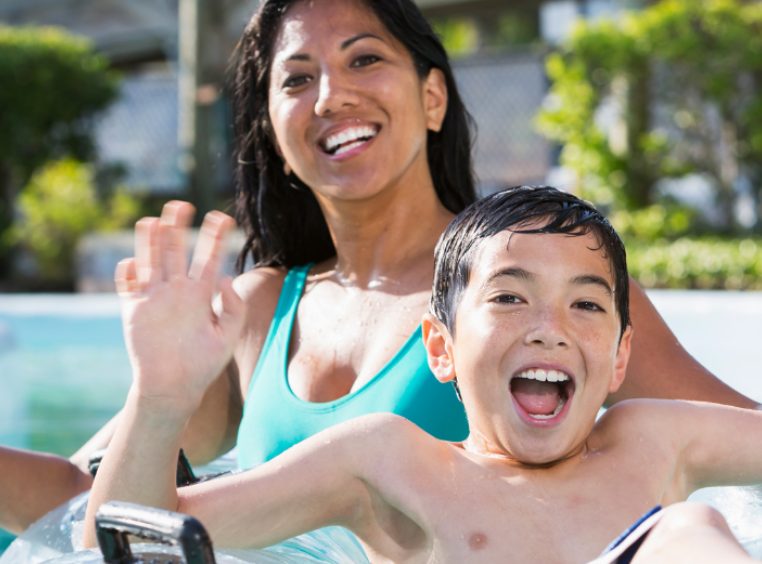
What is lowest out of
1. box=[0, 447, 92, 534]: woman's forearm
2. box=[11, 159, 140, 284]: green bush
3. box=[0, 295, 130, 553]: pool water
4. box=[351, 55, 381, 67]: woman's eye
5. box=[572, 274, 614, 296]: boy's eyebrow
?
box=[0, 295, 130, 553]: pool water

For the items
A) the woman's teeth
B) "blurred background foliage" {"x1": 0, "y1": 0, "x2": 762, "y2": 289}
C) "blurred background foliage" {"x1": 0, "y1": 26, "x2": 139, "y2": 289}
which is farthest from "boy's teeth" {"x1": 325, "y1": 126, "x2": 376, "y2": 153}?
"blurred background foliage" {"x1": 0, "y1": 26, "x2": 139, "y2": 289}

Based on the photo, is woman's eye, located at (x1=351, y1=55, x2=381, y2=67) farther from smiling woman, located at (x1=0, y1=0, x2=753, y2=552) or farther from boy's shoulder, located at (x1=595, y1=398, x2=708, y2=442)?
boy's shoulder, located at (x1=595, y1=398, x2=708, y2=442)

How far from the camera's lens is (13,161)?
12555 mm

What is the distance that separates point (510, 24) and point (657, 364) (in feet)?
77.8

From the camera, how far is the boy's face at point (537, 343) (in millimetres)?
2180

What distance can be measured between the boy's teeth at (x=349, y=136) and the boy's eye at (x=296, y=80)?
0.16m

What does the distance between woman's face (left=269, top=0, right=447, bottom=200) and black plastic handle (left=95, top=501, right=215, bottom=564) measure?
1.24 m

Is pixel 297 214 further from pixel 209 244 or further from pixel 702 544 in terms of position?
pixel 702 544

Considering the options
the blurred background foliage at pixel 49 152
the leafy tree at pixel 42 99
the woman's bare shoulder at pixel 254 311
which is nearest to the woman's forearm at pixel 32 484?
the woman's bare shoulder at pixel 254 311

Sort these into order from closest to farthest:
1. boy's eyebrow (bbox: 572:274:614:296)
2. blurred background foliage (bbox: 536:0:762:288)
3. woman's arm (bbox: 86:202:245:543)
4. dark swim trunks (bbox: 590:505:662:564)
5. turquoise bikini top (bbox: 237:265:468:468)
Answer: dark swim trunks (bbox: 590:505:662:564) < woman's arm (bbox: 86:202:245:543) < boy's eyebrow (bbox: 572:274:614:296) < turquoise bikini top (bbox: 237:265:468:468) < blurred background foliage (bbox: 536:0:762:288)

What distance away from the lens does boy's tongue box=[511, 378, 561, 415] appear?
2.20 m

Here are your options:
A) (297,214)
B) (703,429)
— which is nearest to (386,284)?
(297,214)

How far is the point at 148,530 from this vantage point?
173cm

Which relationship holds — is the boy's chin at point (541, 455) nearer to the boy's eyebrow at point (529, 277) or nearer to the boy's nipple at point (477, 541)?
the boy's nipple at point (477, 541)
